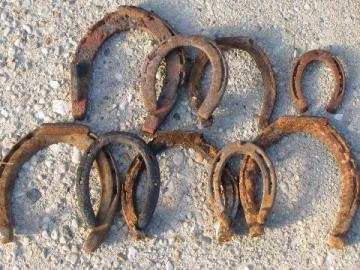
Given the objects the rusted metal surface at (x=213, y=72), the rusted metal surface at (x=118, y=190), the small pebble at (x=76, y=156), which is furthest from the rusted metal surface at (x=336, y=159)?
the small pebble at (x=76, y=156)

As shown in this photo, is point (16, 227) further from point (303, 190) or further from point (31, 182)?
point (303, 190)

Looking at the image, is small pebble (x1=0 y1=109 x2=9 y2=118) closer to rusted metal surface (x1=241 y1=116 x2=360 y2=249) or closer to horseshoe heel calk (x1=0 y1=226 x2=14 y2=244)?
horseshoe heel calk (x1=0 y1=226 x2=14 y2=244)

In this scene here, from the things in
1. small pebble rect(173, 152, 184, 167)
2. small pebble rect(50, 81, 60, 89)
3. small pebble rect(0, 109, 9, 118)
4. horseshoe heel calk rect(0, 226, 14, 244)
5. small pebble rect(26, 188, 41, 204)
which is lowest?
horseshoe heel calk rect(0, 226, 14, 244)

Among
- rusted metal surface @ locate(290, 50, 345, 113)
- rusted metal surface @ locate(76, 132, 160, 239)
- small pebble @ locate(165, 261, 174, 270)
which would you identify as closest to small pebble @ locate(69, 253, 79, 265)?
rusted metal surface @ locate(76, 132, 160, 239)

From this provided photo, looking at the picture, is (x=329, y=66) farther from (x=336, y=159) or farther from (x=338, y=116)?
(x=336, y=159)

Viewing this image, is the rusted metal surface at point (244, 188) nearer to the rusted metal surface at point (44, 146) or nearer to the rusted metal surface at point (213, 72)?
the rusted metal surface at point (213, 72)

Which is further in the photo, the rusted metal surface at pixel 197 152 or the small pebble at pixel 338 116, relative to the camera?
the small pebble at pixel 338 116
